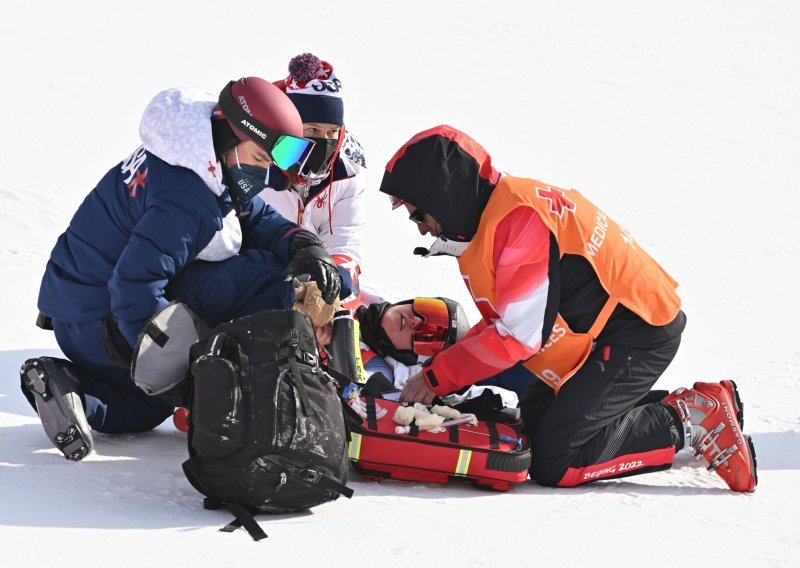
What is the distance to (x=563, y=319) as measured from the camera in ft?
13.0

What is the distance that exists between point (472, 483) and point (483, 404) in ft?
1.22

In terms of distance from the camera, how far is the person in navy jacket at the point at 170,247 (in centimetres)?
360

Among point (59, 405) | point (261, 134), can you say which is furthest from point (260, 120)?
point (59, 405)

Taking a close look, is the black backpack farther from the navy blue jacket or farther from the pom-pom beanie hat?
the pom-pom beanie hat

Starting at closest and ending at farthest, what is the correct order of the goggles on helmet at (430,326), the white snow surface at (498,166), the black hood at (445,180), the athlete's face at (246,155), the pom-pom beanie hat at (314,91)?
1. the white snow surface at (498,166)
2. the athlete's face at (246,155)
3. the black hood at (445,180)
4. the goggles on helmet at (430,326)
5. the pom-pom beanie hat at (314,91)

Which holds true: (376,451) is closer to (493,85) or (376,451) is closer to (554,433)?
(554,433)

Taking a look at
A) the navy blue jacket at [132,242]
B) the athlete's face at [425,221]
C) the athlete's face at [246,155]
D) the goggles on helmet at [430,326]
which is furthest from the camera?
the goggles on helmet at [430,326]

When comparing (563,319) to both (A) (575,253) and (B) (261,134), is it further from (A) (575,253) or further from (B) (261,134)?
(B) (261,134)

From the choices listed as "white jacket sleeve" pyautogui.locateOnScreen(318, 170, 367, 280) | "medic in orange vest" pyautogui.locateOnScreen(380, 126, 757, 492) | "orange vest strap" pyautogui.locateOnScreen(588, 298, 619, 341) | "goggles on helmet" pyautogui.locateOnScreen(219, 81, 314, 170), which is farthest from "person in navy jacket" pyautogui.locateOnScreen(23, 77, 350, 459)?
"white jacket sleeve" pyautogui.locateOnScreen(318, 170, 367, 280)

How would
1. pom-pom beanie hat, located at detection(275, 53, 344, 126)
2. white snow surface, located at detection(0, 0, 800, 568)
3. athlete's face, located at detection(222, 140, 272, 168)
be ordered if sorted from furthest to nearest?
pom-pom beanie hat, located at detection(275, 53, 344, 126) → athlete's face, located at detection(222, 140, 272, 168) → white snow surface, located at detection(0, 0, 800, 568)

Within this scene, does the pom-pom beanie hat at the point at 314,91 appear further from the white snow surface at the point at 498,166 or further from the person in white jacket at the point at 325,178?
the white snow surface at the point at 498,166

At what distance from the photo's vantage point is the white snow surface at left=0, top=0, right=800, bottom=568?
3.20m

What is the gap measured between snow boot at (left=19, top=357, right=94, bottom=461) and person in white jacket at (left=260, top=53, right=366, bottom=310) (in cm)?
135

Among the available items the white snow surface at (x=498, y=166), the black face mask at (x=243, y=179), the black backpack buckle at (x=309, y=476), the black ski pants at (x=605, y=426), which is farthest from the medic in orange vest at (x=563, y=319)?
the black backpack buckle at (x=309, y=476)
